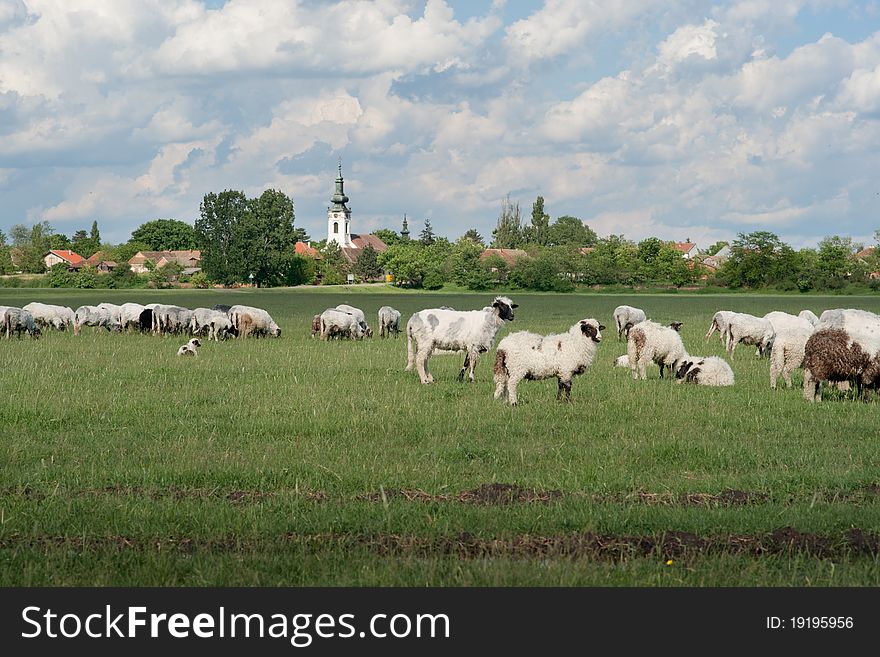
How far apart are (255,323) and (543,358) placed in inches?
907

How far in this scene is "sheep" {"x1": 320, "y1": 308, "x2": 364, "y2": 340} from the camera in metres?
36.5

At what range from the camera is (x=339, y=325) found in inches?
1442

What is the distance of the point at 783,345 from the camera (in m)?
19.8

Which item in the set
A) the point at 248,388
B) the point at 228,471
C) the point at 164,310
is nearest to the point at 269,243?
the point at 164,310

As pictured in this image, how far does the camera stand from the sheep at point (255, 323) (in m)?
38.0

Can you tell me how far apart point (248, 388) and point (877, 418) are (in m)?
11.0

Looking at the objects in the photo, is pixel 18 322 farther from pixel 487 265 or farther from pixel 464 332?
pixel 487 265

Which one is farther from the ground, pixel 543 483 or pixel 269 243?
pixel 269 243

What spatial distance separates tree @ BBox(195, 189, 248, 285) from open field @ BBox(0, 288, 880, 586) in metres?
111

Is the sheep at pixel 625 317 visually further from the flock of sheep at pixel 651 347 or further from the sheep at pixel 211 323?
the sheep at pixel 211 323

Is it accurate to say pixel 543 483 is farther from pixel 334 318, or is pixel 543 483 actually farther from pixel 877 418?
pixel 334 318

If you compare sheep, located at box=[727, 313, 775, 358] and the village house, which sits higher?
the village house

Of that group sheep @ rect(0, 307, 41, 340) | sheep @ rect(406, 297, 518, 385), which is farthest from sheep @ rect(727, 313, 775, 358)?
sheep @ rect(0, 307, 41, 340)

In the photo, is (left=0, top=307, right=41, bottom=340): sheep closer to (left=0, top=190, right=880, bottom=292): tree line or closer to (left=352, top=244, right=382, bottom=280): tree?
(left=0, top=190, right=880, bottom=292): tree line
